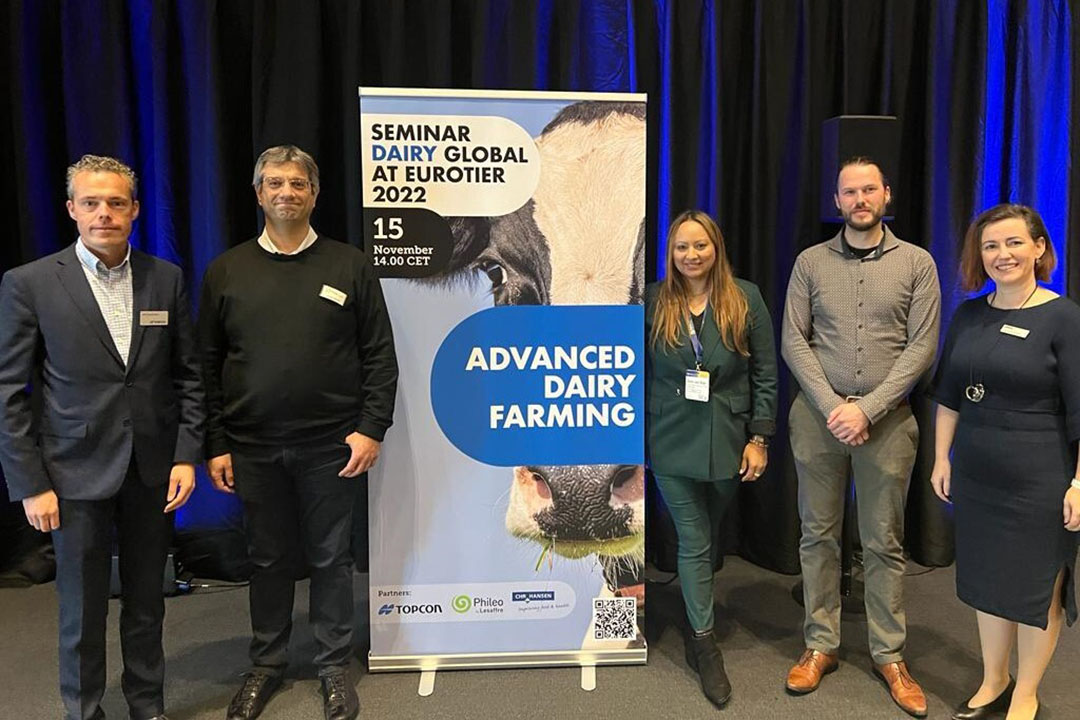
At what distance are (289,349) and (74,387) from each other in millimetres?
538

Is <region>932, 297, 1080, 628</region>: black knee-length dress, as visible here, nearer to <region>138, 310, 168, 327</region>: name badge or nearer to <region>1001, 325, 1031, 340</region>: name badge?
<region>1001, 325, 1031, 340</region>: name badge

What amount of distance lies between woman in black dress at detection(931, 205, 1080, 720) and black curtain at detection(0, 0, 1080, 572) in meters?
1.16

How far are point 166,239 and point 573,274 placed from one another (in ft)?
6.05

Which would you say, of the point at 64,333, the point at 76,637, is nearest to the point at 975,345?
the point at 64,333

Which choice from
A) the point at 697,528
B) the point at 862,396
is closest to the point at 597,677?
the point at 697,528

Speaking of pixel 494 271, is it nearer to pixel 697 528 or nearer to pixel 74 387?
pixel 697 528

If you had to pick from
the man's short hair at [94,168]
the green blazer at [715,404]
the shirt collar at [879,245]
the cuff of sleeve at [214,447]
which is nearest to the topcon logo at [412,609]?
the cuff of sleeve at [214,447]

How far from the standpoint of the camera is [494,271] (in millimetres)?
2578

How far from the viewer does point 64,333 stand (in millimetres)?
2025

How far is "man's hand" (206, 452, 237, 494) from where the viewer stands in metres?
2.35

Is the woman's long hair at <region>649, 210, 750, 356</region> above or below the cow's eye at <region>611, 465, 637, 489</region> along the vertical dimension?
above

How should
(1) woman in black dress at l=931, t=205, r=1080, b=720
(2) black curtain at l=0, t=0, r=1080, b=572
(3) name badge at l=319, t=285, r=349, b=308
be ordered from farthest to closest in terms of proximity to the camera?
1. (2) black curtain at l=0, t=0, r=1080, b=572
2. (3) name badge at l=319, t=285, r=349, b=308
3. (1) woman in black dress at l=931, t=205, r=1080, b=720

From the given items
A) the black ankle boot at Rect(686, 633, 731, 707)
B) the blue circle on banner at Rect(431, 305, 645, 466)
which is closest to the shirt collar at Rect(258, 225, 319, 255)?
the blue circle on banner at Rect(431, 305, 645, 466)

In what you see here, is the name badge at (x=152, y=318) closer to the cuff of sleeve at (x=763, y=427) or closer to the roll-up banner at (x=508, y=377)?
the roll-up banner at (x=508, y=377)
